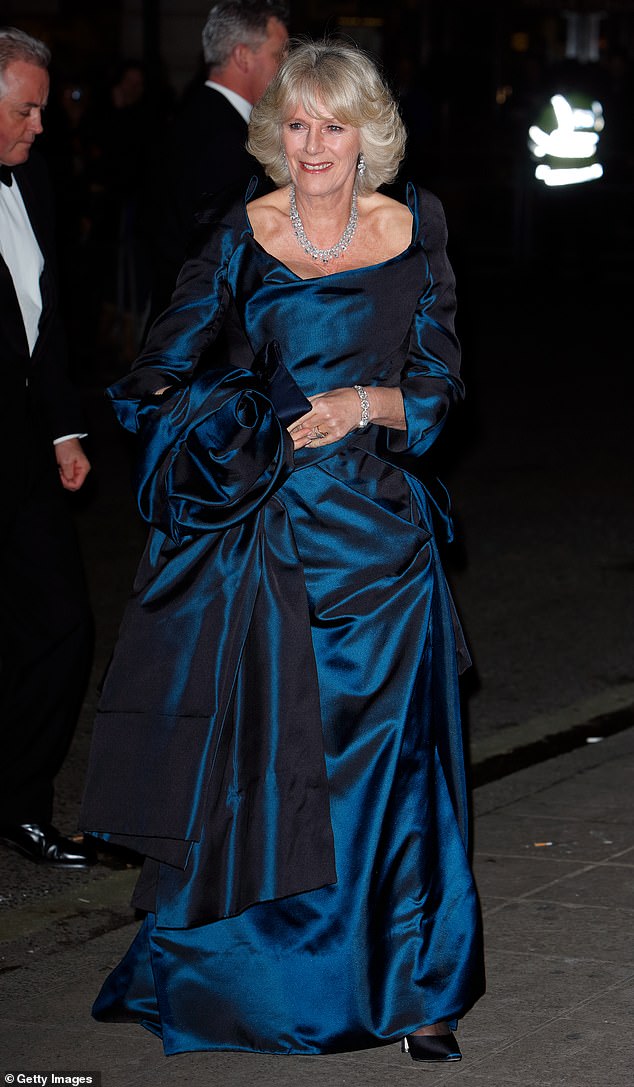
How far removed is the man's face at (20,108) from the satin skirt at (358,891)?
1569 millimetres

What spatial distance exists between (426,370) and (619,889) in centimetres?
155

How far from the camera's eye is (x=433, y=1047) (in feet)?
12.2

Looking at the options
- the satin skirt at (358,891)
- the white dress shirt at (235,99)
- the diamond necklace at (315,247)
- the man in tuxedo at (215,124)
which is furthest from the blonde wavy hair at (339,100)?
the white dress shirt at (235,99)

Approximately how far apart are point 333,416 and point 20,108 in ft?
5.23

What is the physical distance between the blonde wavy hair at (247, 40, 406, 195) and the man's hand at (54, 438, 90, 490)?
1.39 m

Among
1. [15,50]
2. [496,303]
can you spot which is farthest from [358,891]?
[496,303]

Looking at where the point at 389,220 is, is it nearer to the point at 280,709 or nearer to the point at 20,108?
the point at 280,709

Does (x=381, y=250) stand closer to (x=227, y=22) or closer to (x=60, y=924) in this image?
(x=60, y=924)

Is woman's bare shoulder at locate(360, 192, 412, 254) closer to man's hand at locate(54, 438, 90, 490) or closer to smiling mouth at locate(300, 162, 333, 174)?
smiling mouth at locate(300, 162, 333, 174)

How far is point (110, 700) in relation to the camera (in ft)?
12.4

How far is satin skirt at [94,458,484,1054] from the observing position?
12.3 feet

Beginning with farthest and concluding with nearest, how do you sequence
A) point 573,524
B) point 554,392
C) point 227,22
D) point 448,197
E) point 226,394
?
point 448,197, point 554,392, point 573,524, point 227,22, point 226,394

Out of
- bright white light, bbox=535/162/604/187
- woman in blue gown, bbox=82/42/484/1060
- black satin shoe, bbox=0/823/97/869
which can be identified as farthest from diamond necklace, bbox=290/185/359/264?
bright white light, bbox=535/162/604/187

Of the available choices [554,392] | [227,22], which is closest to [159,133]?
[554,392]
